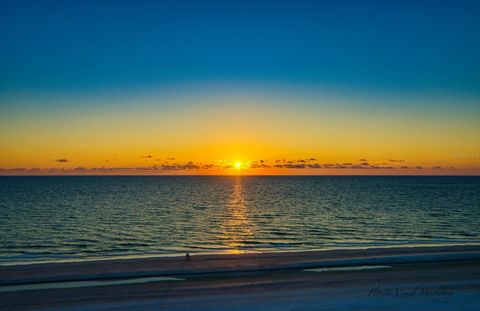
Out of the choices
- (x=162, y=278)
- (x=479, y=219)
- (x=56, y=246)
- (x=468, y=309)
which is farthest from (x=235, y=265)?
(x=479, y=219)

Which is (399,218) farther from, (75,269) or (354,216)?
(75,269)

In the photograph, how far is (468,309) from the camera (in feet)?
44.8

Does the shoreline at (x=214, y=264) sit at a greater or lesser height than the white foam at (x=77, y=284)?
greater

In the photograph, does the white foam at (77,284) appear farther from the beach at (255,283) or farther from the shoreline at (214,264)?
the shoreline at (214,264)

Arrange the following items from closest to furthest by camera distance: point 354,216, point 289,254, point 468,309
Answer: point 468,309
point 289,254
point 354,216

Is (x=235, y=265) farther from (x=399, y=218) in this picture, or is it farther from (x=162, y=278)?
(x=399, y=218)

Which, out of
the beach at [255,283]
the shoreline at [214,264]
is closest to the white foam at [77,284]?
the beach at [255,283]

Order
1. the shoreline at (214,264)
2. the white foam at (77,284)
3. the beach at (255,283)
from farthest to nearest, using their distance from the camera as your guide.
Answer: the shoreline at (214,264), the white foam at (77,284), the beach at (255,283)

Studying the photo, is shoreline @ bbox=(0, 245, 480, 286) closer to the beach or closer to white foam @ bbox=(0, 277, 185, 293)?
the beach

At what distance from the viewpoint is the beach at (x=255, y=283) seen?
46.7 ft

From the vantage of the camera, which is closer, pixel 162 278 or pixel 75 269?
pixel 162 278

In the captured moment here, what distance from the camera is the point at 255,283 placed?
17000mm

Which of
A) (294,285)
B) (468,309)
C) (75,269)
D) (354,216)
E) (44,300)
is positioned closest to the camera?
(468,309)

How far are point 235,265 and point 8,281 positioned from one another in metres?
A: 8.64
